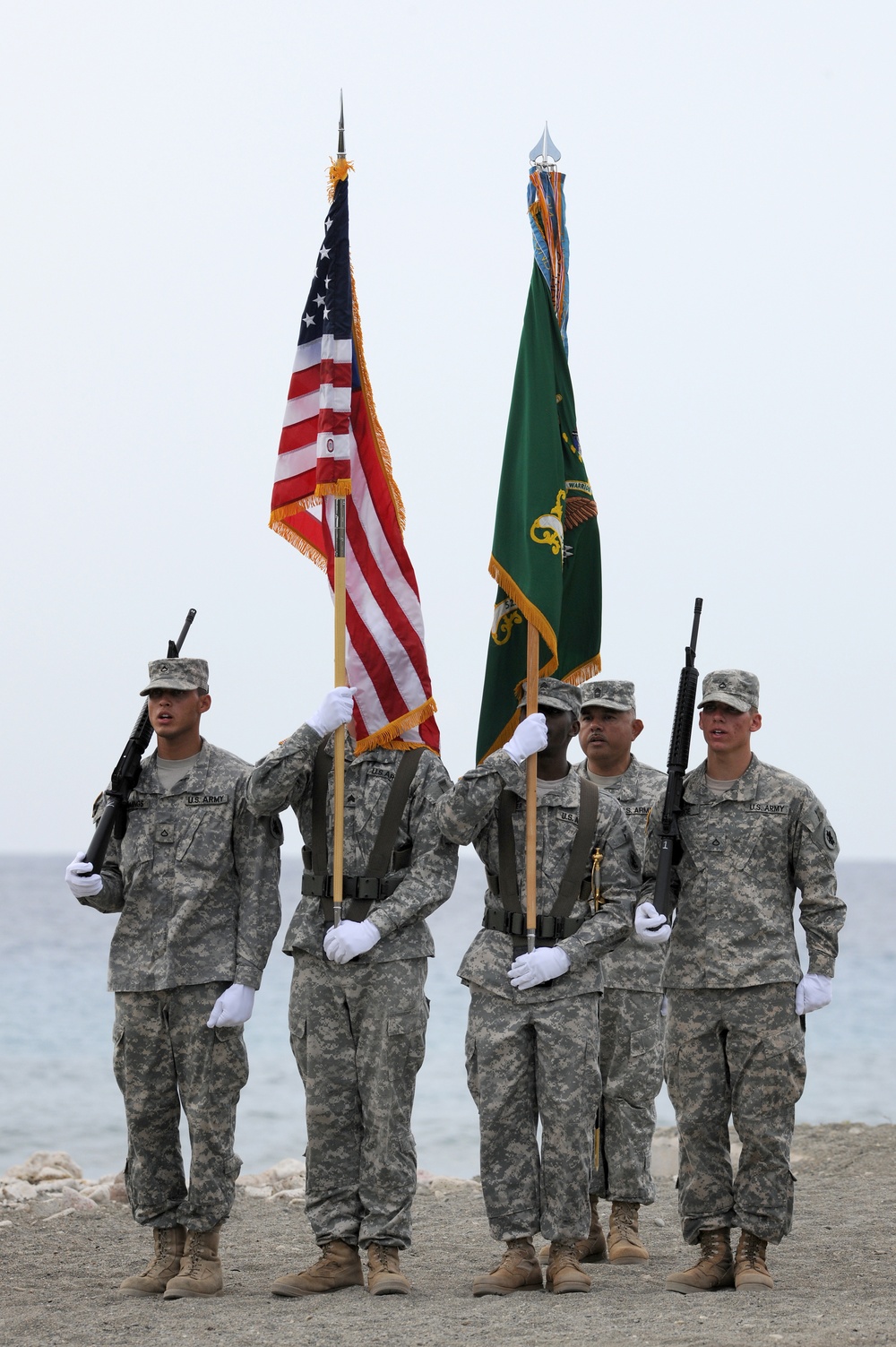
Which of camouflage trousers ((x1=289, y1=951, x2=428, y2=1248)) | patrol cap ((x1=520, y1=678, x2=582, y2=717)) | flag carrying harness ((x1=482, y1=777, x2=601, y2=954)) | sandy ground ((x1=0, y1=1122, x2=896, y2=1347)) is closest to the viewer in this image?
sandy ground ((x1=0, y1=1122, x2=896, y2=1347))

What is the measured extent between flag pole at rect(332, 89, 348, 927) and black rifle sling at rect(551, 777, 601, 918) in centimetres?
81

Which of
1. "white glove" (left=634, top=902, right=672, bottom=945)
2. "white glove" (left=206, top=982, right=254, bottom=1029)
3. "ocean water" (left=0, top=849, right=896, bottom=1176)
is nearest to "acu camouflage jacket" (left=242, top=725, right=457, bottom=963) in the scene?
"white glove" (left=206, top=982, right=254, bottom=1029)

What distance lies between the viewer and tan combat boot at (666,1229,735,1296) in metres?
5.98

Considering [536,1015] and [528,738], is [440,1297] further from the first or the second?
[528,738]

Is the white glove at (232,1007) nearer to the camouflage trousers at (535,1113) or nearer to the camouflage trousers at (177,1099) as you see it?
the camouflage trousers at (177,1099)

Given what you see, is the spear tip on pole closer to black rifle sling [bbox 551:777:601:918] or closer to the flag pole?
the flag pole

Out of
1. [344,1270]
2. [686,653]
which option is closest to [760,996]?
[686,653]

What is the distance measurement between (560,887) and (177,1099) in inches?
65.9

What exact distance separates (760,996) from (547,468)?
2.22 m

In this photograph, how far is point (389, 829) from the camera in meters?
6.06

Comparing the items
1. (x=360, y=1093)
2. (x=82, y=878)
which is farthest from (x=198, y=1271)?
(x=82, y=878)

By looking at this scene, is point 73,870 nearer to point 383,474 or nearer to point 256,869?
point 256,869

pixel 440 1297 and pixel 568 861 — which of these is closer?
pixel 440 1297

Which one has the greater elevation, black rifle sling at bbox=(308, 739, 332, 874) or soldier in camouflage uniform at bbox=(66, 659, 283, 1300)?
black rifle sling at bbox=(308, 739, 332, 874)
